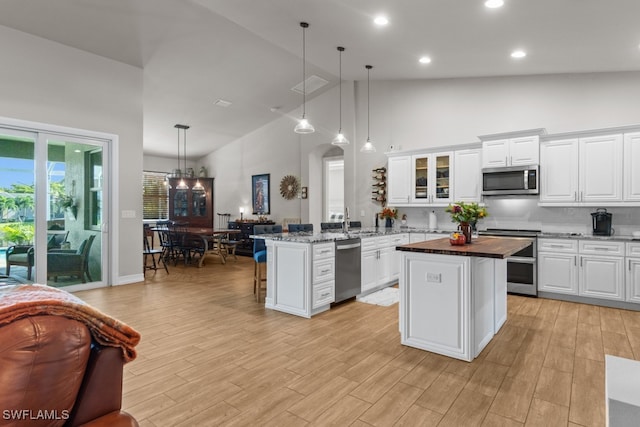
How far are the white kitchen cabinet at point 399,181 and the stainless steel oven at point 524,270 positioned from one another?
5.86 ft

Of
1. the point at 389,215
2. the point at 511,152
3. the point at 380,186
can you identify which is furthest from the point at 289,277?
the point at 511,152

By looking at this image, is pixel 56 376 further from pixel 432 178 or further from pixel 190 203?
pixel 190 203

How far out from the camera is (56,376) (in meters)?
0.89

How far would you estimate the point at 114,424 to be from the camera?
39.0 inches

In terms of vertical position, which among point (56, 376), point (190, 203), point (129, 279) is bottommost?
point (129, 279)

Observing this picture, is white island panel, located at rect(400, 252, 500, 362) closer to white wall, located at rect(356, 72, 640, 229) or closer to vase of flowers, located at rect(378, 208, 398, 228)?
white wall, located at rect(356, 72, 640, 229)

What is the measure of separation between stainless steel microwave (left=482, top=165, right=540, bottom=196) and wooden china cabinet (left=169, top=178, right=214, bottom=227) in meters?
7.82

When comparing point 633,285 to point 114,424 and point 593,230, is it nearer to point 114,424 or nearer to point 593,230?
point 593,230

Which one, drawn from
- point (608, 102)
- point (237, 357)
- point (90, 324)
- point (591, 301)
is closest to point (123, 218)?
point (237, 357)

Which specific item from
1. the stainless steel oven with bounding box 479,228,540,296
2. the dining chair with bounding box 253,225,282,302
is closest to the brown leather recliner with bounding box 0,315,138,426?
the dining chair with bounding box 253,225,282,302

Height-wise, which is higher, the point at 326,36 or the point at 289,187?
the point at 326,36

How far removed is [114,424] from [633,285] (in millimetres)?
5348

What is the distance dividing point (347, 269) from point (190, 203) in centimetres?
727

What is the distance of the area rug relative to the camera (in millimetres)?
4529
